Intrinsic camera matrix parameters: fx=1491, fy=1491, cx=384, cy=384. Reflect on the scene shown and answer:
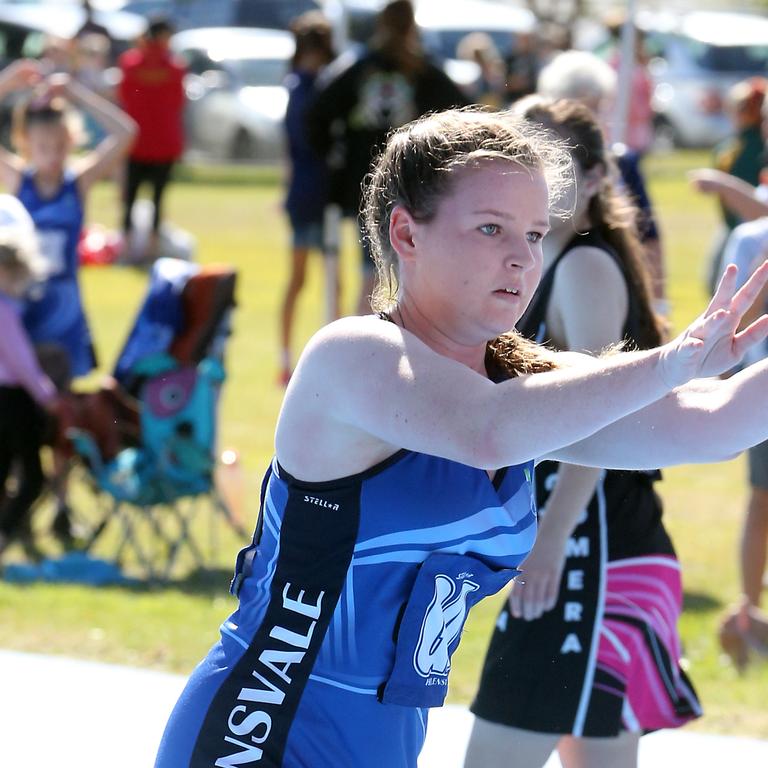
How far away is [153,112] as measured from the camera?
15.4 m

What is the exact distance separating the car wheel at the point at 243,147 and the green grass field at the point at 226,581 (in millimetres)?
8714

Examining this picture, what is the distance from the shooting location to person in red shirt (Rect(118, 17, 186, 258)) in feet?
49.9

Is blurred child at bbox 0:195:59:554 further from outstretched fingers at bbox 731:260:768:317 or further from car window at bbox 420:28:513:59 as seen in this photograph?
car window at bbox 420:28:513:59

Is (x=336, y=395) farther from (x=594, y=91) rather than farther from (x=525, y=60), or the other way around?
(x=525, y=60)

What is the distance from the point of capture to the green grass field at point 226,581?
16.8ft

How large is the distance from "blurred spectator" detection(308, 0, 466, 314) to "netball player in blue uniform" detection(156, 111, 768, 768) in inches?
249

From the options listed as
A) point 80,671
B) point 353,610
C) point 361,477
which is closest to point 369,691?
point 353,610

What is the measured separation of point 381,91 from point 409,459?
22.6 ft

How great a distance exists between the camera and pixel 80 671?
4.95 meters

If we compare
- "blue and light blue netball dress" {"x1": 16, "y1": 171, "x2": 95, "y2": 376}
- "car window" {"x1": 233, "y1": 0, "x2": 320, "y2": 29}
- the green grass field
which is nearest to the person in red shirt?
the green grass field

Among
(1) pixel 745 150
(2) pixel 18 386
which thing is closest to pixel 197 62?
(1) pixel 745 150

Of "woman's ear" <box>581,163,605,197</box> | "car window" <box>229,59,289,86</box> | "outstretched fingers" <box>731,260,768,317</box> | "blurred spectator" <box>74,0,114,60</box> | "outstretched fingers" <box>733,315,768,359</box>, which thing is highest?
"blurred spectator" <box>74,0,114,60</box>

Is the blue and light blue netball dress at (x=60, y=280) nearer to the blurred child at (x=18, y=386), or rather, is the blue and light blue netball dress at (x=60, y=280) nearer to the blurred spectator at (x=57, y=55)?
the blurred child at (x=18, y=386)

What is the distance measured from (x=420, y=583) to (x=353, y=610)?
10 centimetres
